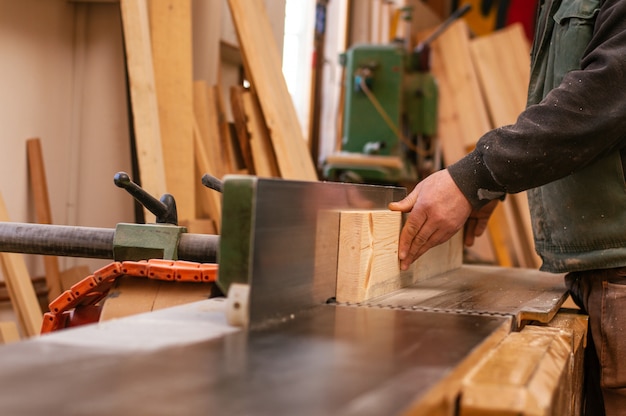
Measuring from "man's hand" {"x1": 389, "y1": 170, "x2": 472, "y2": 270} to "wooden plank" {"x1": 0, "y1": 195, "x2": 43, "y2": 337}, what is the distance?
1.45 metres

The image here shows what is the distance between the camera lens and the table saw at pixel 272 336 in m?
0.69

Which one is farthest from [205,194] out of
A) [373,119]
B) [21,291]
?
[373,119]

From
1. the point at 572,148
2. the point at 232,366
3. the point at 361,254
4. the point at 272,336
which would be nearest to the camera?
the point at 232,366

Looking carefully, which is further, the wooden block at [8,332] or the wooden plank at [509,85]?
the wooden plank at [509,85]

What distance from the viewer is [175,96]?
2693mm

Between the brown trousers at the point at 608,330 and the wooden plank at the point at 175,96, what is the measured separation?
1.52m

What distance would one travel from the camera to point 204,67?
3.16m

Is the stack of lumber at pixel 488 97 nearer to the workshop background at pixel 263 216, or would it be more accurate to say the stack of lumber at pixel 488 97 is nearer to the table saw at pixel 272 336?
the workshop background at pixel 263 216

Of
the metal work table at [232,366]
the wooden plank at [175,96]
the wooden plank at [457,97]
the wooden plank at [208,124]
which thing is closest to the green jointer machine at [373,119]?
the wooden plank at [457,97]

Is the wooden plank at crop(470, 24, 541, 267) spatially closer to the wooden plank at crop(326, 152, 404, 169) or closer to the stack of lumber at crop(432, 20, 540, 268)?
the stack of lumber at crop(432, 20, 540, 268)

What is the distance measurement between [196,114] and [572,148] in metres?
1.85

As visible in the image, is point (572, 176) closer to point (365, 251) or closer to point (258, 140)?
point (365, 251)

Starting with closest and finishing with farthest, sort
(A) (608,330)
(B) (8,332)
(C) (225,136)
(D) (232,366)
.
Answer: (D) (232,366), (A) (608,330), (B) (8,332), (C) (225,136)

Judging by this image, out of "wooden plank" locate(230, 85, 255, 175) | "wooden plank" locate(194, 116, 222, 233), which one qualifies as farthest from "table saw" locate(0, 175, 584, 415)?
"wooden plank" locate(230, 85, 255, 175)
